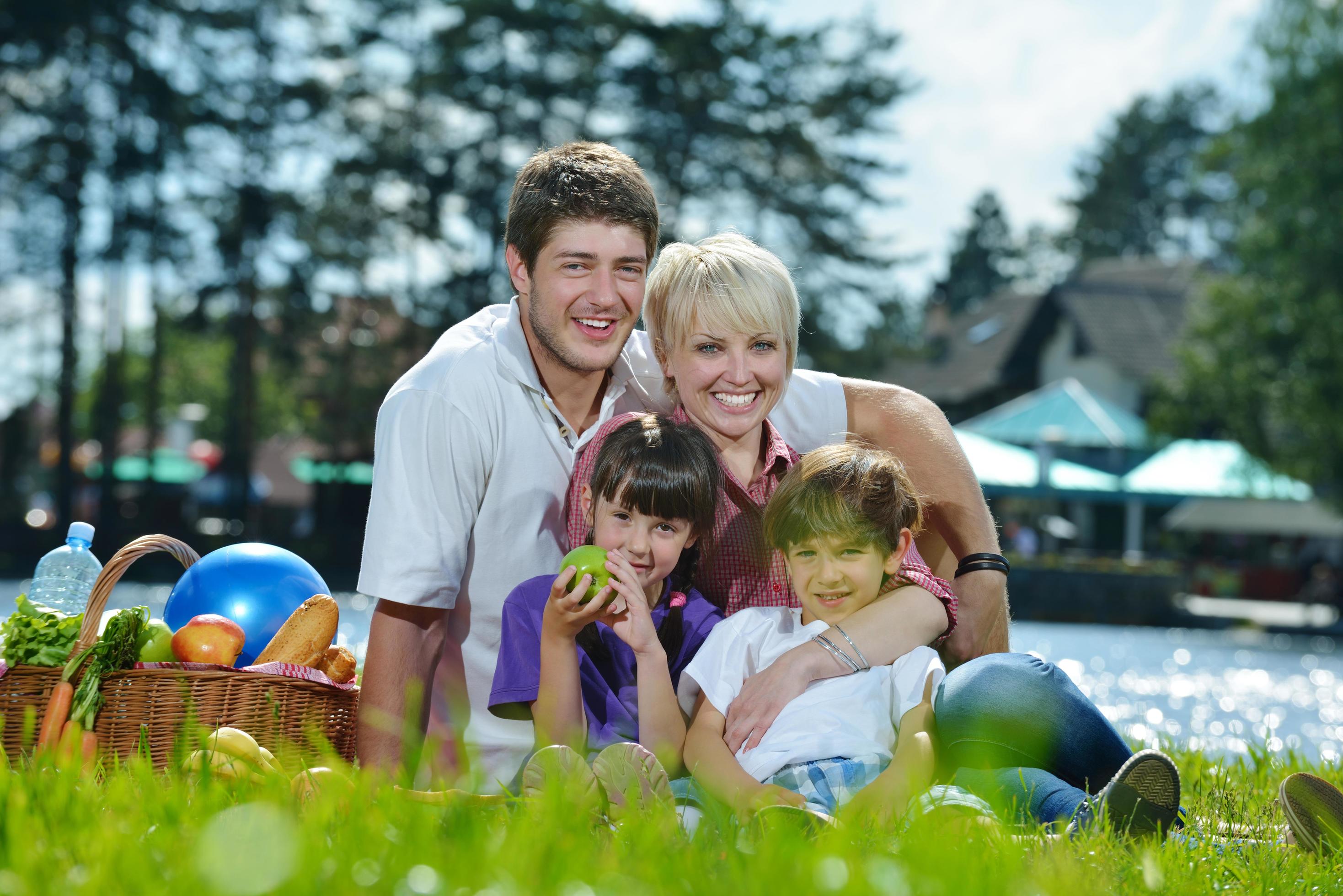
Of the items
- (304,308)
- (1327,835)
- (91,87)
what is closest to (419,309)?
(304,308)

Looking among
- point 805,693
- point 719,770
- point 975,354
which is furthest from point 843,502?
point 975,354

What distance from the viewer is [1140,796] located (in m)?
2.78

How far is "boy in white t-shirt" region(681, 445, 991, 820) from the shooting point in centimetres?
301

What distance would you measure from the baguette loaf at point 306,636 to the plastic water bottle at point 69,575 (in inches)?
32.2

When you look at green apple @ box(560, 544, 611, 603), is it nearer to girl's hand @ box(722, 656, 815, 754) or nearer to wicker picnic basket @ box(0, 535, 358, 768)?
girl's hand @ box(722, 656, 815, 754)

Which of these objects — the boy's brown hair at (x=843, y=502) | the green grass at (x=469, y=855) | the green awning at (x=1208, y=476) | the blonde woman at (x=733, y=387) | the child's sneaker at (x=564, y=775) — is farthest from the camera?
the green awning at (x=1208, y=476)

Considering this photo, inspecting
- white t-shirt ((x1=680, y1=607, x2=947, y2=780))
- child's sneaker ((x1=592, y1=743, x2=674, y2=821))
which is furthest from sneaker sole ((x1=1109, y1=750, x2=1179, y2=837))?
child's sneaker ((x1=592, y1=743, x2=674, y2=821))

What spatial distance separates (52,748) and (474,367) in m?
1.47

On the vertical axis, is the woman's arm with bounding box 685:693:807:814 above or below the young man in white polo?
below

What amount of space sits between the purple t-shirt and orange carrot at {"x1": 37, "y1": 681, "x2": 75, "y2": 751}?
110cm

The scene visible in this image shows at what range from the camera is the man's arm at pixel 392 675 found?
135 inches

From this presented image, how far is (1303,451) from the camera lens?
23578 mm

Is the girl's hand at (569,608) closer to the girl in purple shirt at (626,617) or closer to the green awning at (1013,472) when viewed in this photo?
the girl in purple shirt at (626,617)

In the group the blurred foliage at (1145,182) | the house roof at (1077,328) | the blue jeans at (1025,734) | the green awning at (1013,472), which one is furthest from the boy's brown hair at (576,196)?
the blurred foliage at (1145,182)
